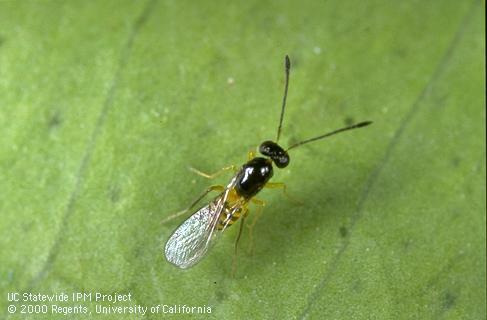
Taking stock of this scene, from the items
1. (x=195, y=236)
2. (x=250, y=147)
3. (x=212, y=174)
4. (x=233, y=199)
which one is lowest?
(x=195, y=236)

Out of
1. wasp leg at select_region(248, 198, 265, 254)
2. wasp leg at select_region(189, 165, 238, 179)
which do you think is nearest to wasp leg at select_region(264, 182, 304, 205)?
wasp leg at select_region(248, 198, 265, 254)

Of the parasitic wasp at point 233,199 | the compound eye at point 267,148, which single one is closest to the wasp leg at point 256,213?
the parasitic wasp at point 233,199

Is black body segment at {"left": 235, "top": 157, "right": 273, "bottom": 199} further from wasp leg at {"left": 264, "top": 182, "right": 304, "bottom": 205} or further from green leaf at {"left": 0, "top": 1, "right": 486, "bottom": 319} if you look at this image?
green leaf at {"left": 0, "top": 1, "right": 486, "bottom": 319}

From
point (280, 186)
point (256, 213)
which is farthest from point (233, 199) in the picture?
point (280, 186)

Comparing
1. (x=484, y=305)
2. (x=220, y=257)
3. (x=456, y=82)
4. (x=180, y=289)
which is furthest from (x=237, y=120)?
(x=484, y=305)

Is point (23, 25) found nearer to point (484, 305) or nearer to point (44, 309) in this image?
point (44, 309)

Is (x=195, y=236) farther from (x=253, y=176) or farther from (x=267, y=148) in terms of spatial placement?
(x=267, y=148)

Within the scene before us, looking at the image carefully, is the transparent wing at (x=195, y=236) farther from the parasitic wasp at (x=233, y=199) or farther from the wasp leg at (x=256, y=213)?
the wasp leg at (x=256, y=213)
